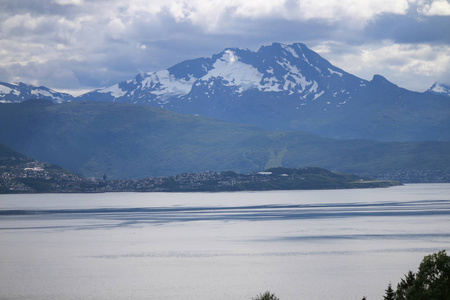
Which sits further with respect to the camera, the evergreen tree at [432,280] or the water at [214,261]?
the water at [214,261]

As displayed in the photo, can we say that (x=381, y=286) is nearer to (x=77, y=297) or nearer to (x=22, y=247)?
(x=77, y=297)

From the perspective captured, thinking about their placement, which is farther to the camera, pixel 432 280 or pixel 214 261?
pixel 214 261

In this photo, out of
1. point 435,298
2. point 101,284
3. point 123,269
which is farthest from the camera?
point 123,269

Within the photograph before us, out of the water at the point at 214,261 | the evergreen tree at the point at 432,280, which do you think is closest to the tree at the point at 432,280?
the evergreen tree at the point at 432,280

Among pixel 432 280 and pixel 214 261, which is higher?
pixel 432 280

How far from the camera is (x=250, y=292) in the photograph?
108m

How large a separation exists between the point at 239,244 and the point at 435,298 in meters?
98.2

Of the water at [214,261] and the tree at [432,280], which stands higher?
the tree at [432,280]

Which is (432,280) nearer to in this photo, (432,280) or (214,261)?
(432,280)

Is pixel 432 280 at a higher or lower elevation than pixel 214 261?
higher

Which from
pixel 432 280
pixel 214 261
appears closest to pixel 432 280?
pixel 432 280

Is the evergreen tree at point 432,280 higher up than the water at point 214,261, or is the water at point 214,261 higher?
the evergreen tree at point 432,280

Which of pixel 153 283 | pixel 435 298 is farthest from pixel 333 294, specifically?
pixel 435 298

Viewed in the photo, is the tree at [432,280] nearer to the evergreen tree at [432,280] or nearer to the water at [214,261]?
the evergreen tree at [432,280]
